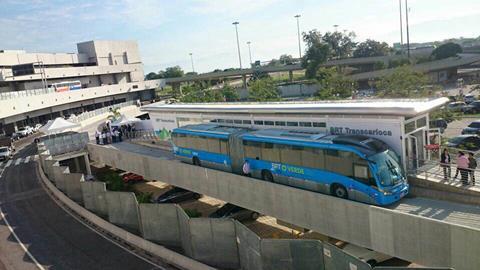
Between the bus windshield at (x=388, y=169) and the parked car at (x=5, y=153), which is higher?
the bus windshield at (x=388, y=169)

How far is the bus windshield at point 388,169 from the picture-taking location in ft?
55.3

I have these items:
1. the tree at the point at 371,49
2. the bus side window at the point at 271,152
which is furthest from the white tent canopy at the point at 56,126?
the tree at the point at 371,49

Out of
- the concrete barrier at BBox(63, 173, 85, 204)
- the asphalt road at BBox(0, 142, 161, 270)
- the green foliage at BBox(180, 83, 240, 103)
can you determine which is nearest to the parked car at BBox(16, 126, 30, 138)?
the green foliage at BBox(180, 83, 240, 103)

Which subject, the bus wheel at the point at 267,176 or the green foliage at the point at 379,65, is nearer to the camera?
the bus wheel at the point at 267,176

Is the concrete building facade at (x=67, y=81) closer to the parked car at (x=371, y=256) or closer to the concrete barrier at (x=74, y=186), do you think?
the concrete barrier at (x=74, y=186)

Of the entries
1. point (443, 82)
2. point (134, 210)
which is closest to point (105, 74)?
point (443, 82)

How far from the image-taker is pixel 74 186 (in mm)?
29172

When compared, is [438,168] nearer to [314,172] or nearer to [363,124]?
[363,124]

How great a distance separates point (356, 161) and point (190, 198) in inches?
673

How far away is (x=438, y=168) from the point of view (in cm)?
1861

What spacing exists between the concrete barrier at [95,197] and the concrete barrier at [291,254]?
42.7 ft

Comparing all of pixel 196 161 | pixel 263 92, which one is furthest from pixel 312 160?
pixel 263 92

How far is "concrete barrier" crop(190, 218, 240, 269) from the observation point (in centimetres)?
1659

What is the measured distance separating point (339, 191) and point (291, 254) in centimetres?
573
